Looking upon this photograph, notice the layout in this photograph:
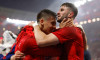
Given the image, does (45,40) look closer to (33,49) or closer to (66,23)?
(33,49)

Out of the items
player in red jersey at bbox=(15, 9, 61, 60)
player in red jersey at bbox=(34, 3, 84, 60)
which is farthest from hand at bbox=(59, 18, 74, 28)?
player in red jersey at bbox=(15, 9, 61, 60)

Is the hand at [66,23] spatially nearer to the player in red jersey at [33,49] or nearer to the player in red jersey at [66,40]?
the player in red jersey at [66,40]

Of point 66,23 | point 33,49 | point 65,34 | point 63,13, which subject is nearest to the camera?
point 33,49

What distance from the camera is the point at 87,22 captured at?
44.2 feet

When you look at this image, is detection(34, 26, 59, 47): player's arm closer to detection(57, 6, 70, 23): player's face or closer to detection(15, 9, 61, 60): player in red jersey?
detection(15, 9, 61, 60): player in red jersey

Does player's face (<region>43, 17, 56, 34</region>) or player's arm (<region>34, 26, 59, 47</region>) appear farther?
player's face (<region>43, 17, 56, 34</region>)

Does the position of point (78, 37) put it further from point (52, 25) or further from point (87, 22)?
point (87, 22)

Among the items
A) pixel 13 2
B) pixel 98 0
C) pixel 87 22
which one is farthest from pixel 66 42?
pixel 98 0

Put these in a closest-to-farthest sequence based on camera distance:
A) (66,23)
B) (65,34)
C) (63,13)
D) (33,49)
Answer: (33,49)
(65,34)
(66,23)
(63,13)

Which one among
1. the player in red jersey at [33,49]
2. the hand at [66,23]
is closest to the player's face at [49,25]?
the player in red jersey at [33,49]

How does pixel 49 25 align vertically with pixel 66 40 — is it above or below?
above

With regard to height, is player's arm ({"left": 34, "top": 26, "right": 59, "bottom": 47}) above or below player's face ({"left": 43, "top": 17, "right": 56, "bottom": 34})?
below

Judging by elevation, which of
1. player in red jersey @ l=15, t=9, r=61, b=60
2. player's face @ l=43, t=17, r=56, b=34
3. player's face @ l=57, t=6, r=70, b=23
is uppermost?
player's face @ l=57, t=6, r=70, b=23

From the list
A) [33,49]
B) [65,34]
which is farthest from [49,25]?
[33,49]
